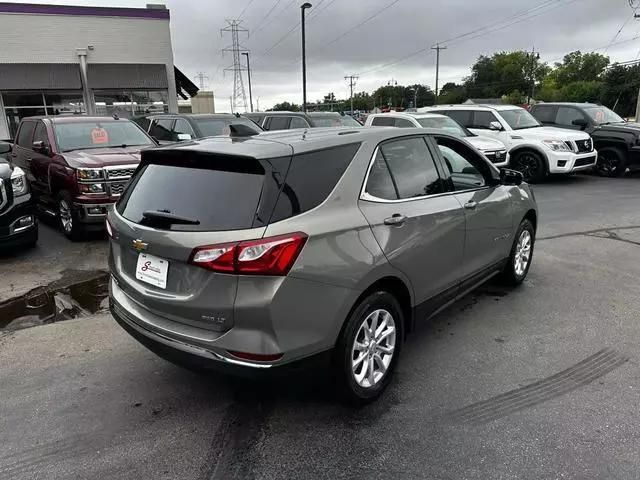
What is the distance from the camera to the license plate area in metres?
2.81

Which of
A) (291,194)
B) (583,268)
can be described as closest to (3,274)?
(291,194)

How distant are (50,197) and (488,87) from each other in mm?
115051

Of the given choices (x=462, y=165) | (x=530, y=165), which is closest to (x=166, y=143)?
(x=462, y=165)

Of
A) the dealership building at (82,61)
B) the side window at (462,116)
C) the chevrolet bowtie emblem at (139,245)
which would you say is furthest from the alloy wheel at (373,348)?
the dealership building at (82,61)

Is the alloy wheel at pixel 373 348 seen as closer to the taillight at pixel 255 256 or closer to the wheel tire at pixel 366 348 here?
the wheel tire at pixel 366 348

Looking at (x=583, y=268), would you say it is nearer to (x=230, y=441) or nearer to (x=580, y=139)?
(x=230, y=441)

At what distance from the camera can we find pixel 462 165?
443 cm

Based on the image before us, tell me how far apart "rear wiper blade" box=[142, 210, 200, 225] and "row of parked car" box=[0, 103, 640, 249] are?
3.18 feet

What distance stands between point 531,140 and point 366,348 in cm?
1111

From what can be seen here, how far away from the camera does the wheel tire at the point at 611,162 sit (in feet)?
44.1

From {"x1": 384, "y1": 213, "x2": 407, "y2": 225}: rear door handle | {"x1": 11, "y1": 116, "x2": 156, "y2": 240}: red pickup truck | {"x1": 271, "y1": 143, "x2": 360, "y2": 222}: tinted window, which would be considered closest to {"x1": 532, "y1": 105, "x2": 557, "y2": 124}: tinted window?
{"x1": 11, "y1": 116, "x2": 156, "y2": 240}: red pickup truck

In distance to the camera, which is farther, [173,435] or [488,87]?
[488,87]

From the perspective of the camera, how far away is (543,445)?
9.13 ft

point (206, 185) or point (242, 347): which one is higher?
point (206, 185)
